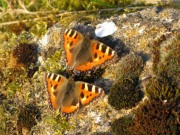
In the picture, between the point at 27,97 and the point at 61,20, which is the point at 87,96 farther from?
the point at 61,20

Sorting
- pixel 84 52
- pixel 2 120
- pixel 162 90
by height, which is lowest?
pixel 2 120

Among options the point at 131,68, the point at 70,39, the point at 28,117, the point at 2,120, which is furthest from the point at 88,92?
the point at 2,120

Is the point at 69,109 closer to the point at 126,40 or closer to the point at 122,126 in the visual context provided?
the point at 122,126

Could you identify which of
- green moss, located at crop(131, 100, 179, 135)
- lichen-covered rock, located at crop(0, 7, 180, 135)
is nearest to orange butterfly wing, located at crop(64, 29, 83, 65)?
lichen-covered rock, located at crop(0, 7, 180, 135)

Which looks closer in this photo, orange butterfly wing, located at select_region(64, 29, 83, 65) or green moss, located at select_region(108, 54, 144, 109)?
green moss, located at select_region(108, 54, 144, 109)

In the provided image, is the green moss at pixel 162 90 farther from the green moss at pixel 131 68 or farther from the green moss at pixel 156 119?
the green moss at pixel 131 68

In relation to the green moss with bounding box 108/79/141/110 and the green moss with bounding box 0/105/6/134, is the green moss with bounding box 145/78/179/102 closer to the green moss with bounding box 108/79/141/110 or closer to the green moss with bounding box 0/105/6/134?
the green moss with bounding box 108/79/141/110

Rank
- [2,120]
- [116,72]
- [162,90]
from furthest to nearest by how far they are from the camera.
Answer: [2,120]
[116,72]
[162,90]
